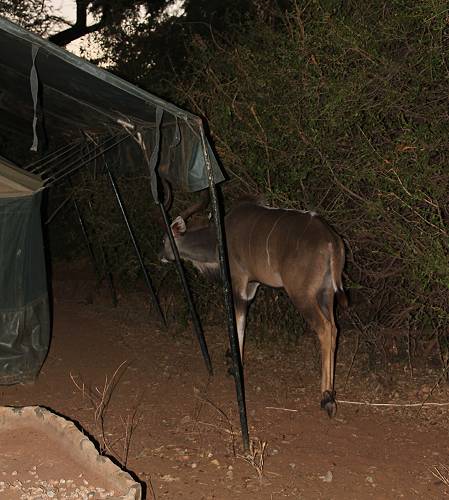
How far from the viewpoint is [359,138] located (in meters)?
4.75

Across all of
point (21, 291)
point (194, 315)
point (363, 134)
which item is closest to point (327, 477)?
point (363, 134)

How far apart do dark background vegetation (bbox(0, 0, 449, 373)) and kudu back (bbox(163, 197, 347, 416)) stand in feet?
0.90

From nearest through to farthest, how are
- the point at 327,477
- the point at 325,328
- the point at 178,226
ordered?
the point at 327,477, the point at 325,328, the point at 178,226

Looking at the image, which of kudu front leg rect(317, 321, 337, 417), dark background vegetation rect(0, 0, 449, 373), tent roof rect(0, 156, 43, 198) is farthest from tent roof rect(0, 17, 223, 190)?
kudu front leg rect(317, 321, 337, 417)

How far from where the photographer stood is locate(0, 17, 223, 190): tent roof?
11.8 ft

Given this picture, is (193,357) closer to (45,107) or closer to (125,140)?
(125,140)

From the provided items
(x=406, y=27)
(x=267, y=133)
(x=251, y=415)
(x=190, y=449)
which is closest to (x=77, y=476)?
(x=190, y=449)

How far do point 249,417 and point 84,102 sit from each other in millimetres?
2301

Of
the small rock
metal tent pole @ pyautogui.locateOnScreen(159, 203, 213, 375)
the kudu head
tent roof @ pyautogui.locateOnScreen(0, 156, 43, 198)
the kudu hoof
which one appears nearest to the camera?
the small rock

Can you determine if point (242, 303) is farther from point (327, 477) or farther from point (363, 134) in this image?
point (327, 477)

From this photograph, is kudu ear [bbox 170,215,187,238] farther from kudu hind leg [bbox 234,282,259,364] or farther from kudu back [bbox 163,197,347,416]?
kudu hind leg [bbox 234,282,259,364]

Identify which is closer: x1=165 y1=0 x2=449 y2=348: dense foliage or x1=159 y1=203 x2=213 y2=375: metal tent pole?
x1=165 y1=0 x2=449 y2=348: dense foliage

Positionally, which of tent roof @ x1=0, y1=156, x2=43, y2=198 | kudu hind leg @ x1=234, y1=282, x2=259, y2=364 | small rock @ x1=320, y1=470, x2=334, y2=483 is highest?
tent roof @ x1=0, y1=156, x2=43, y2=198

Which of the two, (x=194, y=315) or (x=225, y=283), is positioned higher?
(x=225, y=283)
